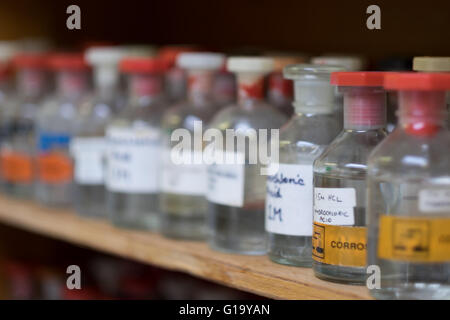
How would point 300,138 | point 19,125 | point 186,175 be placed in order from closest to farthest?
point 300,138 → point 186,175 → point 19,125

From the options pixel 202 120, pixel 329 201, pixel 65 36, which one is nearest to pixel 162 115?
pixel 202 120

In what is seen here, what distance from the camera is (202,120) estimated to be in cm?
97

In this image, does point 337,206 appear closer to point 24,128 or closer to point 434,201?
point 434,201

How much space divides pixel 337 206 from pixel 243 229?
19 cm

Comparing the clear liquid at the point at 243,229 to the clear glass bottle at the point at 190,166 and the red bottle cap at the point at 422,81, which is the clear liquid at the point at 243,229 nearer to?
the clear glass bottle at the point at 190,166

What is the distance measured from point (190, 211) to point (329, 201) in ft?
0.99

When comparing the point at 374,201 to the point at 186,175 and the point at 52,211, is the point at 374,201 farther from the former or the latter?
the point at 52,211

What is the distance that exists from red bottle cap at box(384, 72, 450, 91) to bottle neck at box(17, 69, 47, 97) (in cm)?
85

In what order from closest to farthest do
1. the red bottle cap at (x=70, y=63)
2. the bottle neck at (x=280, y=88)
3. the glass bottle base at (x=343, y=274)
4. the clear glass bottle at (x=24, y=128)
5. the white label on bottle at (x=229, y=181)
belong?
the glass bottle base at (x=343, y=274), the white label on bottle at (x=229, y=181), the bottle neck at (x=280, y=88), the red bottle cap at (x=70, y=63), the clear glass bottle at (x=24, y=128)

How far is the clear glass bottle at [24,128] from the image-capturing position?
1.30 m

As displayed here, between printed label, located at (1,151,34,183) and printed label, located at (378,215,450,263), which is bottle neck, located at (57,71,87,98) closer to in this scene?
printed label, located at (1,151,34,183)

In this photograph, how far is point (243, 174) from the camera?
2.77 feet

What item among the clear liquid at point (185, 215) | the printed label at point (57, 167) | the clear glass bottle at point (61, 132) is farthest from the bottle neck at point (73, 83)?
the clear liquid at point (185, 215)

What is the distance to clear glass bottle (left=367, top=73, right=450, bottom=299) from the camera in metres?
0.61
